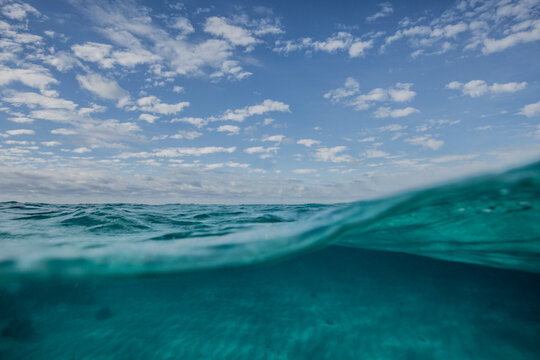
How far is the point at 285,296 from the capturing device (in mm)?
9203

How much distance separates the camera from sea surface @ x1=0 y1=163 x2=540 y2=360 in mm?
5645

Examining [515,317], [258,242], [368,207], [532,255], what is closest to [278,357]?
[258,242]

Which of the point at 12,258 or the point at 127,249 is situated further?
the point at 127,249

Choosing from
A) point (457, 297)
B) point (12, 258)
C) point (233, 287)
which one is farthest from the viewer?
point (233, 287)

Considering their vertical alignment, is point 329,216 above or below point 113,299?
above

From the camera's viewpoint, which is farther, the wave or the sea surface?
the sea surface

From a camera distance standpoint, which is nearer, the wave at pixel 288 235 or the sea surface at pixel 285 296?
the wave at pixel 288 235

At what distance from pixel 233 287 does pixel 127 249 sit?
6184 millimetres

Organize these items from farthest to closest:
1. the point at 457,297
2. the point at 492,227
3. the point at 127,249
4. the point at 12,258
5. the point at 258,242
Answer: the point at 457,297 < the point at 492,227 < the point at 258,242 < the point at 127,249 < the point at 12,258

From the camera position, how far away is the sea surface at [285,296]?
564 centimetres

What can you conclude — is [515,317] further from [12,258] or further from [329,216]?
[12,258]

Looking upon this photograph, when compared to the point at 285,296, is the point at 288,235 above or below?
above

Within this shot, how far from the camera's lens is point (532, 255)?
8781 mm

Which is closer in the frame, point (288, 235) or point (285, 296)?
point (288, 235)
